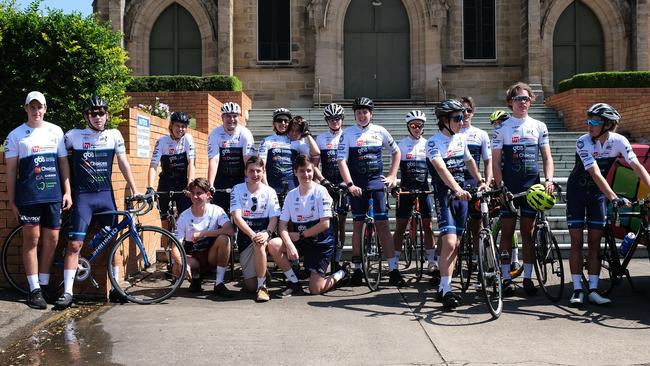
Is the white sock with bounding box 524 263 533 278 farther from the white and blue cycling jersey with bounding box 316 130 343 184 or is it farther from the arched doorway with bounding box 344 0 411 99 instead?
the arched doorway with bounding box 344 0 411 99

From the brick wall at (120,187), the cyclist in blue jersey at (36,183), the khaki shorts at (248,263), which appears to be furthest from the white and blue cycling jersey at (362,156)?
the cyclist in blue jersey at (36,183)

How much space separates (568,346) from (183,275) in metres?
4.03

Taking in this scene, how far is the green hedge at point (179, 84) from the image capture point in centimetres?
1623

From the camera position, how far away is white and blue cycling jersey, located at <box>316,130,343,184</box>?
8.54 meters

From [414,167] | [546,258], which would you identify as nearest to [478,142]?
[414,167]

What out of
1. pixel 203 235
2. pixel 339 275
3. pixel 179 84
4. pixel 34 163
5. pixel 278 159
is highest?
pixel 179 84

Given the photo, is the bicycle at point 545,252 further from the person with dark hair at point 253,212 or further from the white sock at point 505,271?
the person with dark hair at point 253,212

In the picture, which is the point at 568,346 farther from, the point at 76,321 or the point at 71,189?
the point at 71,189

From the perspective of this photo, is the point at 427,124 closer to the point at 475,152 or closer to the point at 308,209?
the point at 475,152

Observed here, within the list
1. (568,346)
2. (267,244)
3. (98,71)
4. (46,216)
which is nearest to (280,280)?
(267,244)

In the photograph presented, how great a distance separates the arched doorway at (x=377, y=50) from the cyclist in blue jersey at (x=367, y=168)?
1411 cm

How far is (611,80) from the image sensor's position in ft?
56.3

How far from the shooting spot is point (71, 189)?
687 centimetres

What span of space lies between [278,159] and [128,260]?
241 centimetres
